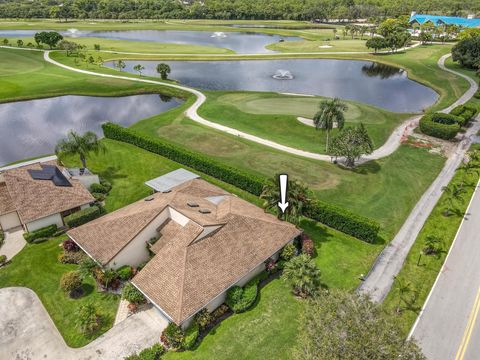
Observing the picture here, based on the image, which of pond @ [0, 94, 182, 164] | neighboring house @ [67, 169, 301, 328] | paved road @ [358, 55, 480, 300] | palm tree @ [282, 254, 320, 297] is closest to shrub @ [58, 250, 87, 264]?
neighboring house @ [67, 169, 301, 328]

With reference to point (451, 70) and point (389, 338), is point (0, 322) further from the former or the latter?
point (451, 70)

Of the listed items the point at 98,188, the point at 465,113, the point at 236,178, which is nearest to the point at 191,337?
the point at 236,178

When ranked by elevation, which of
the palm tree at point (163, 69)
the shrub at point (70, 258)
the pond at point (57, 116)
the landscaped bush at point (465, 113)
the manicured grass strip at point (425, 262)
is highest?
the palm tree at point (163, 69)

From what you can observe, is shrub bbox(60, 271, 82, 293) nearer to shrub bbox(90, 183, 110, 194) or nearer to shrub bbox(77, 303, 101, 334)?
shrub bbox(77, 303, 101, 334)

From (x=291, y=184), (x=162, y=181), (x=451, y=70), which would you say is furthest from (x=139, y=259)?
(x=451, y=70)

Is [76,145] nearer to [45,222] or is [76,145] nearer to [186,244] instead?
[45,222]

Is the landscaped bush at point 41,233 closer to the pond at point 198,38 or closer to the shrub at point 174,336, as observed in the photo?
the shrub at point 174,336

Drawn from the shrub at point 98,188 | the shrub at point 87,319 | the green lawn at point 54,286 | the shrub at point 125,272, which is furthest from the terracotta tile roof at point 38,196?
the shrub at point 87,319
